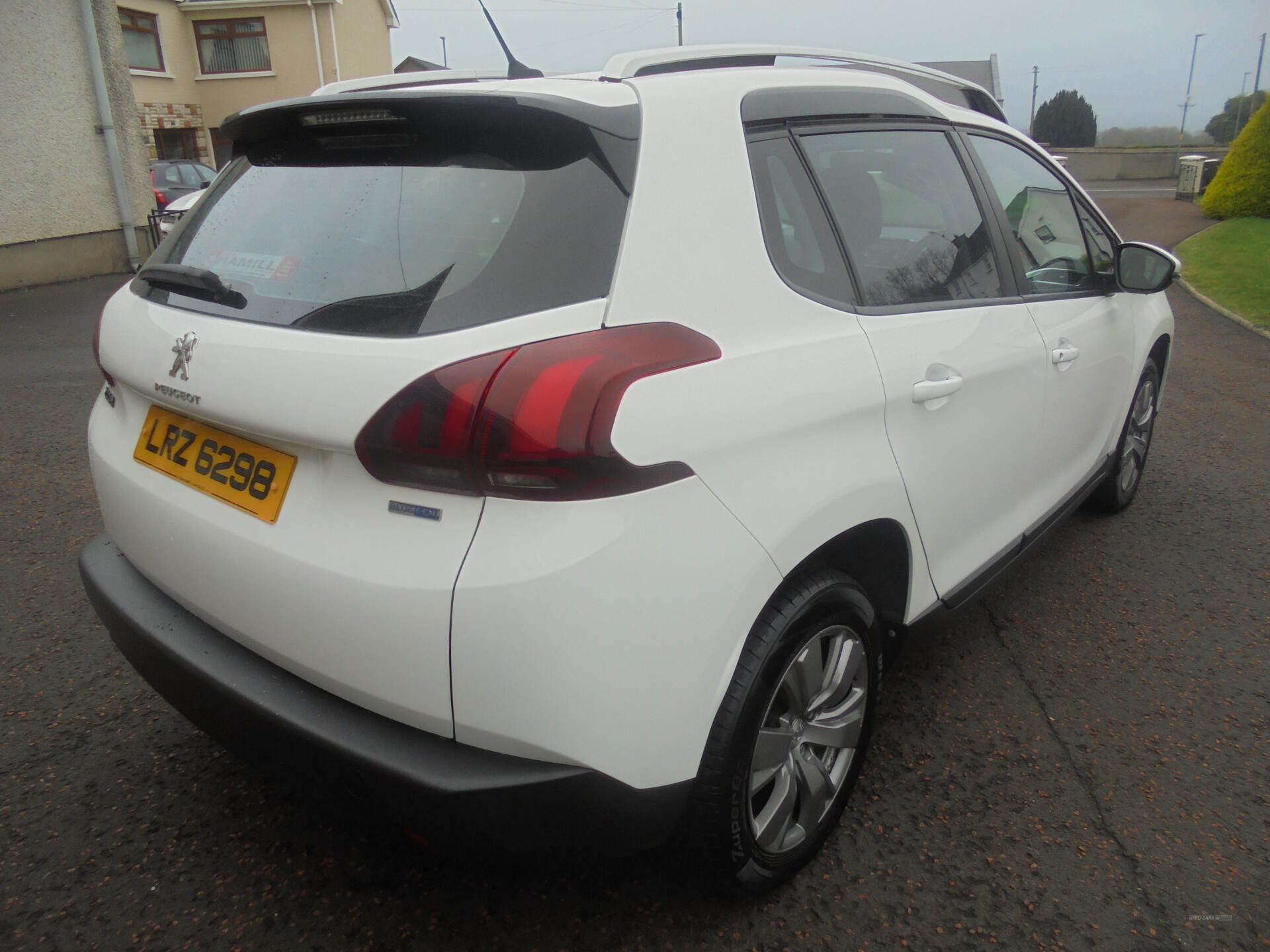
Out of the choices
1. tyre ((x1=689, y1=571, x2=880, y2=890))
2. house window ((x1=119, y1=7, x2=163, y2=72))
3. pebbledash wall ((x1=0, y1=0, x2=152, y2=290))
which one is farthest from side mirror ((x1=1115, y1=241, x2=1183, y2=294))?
house window ((x1=119, y1=7, x2=163, y2=72))

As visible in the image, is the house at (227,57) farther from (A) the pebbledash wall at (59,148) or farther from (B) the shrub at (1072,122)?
(B) the shrub at (1072,122)

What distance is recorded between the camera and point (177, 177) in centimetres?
2077

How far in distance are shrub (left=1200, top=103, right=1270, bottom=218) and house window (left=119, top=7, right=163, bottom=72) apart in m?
28.8

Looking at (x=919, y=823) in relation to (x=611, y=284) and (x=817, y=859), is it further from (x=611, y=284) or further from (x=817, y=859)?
(x=611, y=284)

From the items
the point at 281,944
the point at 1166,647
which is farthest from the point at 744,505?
the point at 1166,647

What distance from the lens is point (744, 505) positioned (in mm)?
1698

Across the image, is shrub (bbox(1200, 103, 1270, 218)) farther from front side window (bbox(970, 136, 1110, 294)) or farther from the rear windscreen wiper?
the rear windscreen wiper

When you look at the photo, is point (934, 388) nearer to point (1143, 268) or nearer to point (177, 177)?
point (1143, 268)

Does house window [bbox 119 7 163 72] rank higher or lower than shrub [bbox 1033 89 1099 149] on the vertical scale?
higher

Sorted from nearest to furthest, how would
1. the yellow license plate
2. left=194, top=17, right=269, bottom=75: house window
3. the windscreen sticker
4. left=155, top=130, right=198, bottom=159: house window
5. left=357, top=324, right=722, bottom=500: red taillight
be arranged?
left=357, top=324, right=722, bottom=500: red taillight < the yellow license plate < the windscreen sticker < left=155, top=130, right=198, bottom=159: house window < left=194, top=17, right=269, bottom=75: house window

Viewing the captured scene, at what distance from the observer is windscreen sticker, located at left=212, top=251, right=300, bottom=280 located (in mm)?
1888

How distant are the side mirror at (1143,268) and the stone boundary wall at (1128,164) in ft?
141

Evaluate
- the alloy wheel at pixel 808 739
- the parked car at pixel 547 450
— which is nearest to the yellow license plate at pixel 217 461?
the parked car at pixel 547 450

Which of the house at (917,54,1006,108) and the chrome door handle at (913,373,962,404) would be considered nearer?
the chrome door handle at (913,373,962,404)
